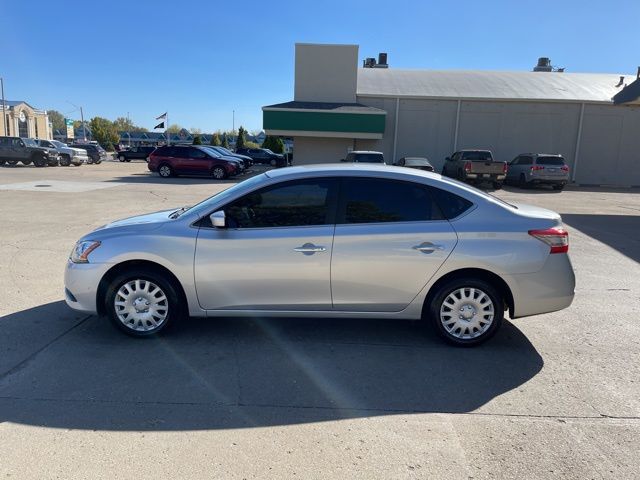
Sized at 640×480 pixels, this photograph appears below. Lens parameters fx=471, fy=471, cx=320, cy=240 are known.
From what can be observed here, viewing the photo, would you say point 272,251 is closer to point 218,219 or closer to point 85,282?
point 218,219

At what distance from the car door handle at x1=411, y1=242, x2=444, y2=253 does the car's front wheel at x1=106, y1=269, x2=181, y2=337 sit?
2.25 metres

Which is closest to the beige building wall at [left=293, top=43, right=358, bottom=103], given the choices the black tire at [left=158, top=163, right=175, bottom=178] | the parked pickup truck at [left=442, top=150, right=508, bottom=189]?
the black tire at [left=158, top=163, right=175, bottom=178]

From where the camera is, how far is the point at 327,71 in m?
28.3

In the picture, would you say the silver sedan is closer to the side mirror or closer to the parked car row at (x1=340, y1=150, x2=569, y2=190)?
the side mirror

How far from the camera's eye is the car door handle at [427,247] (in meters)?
4.20

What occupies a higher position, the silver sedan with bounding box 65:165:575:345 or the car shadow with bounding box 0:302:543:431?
the silver sedan with bounding box 65:165:575:345

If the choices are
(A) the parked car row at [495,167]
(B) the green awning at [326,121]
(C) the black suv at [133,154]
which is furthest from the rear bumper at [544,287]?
(C) the black suv at [133,154]

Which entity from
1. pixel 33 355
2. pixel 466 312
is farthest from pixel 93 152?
pixel 466 312

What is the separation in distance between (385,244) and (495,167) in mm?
18908

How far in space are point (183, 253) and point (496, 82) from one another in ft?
103

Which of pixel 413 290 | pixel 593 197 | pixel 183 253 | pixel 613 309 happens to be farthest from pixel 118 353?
pixel 593 197

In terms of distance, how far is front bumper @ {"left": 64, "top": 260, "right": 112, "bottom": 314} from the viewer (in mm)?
4344

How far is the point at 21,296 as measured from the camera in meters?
5.61

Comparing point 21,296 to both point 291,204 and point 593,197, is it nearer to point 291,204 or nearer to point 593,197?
point 291,204
